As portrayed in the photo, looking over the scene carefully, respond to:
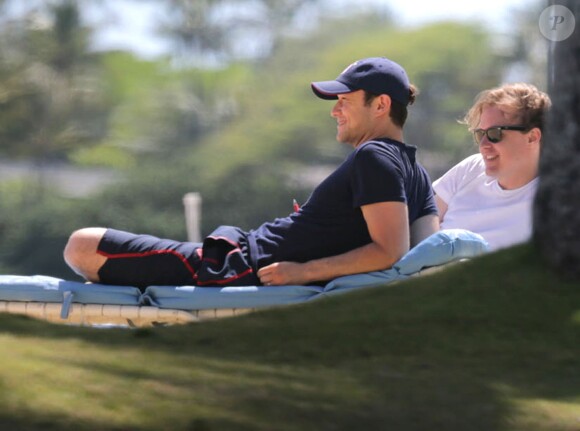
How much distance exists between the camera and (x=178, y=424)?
359 centimetres

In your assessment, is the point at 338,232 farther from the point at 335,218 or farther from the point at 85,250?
the point at 85,250

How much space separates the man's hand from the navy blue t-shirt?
0.08m

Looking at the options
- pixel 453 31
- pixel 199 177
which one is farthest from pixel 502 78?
pixel 199 177

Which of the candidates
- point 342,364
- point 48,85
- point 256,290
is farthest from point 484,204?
point 48,85

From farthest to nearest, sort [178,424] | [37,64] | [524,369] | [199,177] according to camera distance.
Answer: [199,177]
[37,64]
[524,369]
[178,424]

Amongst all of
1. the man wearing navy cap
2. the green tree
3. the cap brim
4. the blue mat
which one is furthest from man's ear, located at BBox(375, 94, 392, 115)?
the green tree

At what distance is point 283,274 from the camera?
5.53 meters

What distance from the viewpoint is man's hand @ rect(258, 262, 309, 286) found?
217 inches

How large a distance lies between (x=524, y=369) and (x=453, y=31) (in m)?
54.0

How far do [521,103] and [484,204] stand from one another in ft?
1.55

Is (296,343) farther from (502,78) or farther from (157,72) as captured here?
(157,72)

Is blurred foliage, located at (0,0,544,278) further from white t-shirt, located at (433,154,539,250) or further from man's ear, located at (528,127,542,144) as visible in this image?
man's ear, located at (528,127,542,144)

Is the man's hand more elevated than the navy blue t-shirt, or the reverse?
the navy blue t-shirt

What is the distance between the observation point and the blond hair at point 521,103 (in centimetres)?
616
